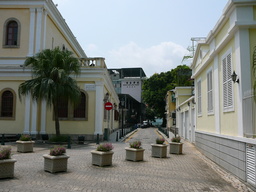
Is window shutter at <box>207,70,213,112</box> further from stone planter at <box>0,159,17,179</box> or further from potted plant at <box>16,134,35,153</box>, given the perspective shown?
potted plant at <box>16,134,35,153</box>

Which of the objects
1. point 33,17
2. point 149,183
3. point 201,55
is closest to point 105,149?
point 149,183

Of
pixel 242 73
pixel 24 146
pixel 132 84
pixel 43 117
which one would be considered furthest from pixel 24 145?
pixel 132 84

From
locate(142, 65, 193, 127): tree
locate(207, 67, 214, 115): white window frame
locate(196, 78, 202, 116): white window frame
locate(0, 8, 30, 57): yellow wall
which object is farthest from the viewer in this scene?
locate(142, 65, 193, 127): tree

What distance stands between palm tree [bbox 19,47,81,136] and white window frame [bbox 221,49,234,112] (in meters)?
10.6

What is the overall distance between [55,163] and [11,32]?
18.2 metres

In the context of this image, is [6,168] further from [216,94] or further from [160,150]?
[216,94]

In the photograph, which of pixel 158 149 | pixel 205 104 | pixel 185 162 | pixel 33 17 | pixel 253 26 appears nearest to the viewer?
pixel 253 26

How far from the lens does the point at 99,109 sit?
20734 millimetres

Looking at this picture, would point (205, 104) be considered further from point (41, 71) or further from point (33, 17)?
point (33, 17)

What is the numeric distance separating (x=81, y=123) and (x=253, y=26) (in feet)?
50.0

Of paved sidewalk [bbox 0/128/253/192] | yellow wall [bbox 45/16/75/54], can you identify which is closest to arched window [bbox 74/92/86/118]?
yellow wall [bbox 45/16/75/54]

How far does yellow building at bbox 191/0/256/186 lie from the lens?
762 cm

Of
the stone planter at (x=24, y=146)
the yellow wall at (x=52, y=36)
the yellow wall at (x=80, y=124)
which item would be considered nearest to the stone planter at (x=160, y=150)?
the stone planter at (x=24, y=146)

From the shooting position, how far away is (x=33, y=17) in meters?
22.9
